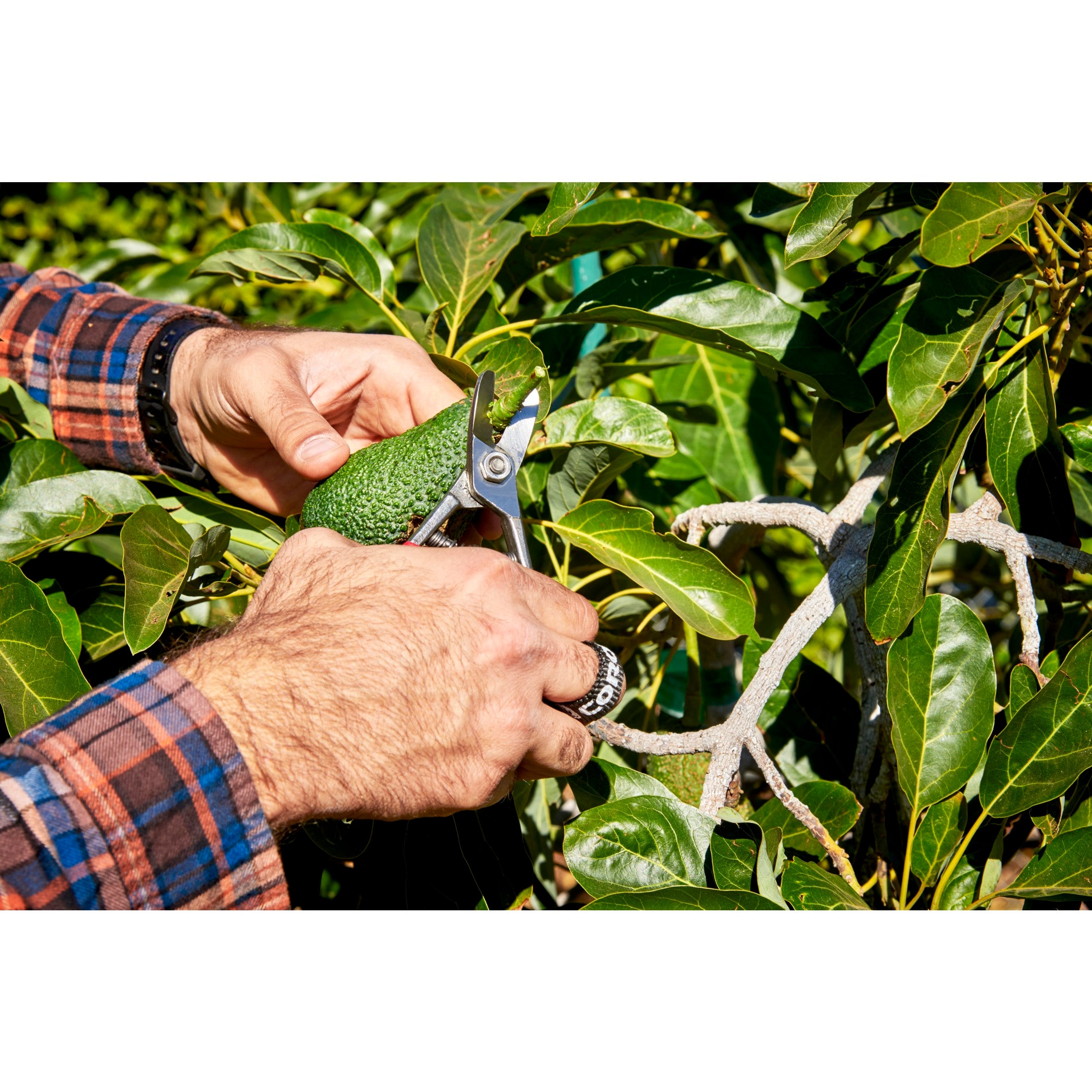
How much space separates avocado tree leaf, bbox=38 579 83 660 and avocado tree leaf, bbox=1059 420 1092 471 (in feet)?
3.72

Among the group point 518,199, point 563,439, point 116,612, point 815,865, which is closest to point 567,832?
point 815,865

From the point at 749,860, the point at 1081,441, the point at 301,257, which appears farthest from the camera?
the point at 301,257

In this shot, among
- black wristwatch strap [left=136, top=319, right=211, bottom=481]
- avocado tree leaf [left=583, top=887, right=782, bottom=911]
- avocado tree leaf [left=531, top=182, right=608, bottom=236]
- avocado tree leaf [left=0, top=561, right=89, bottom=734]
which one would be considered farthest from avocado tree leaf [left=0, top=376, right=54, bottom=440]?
avocado tree leaf [left=583, top=887, right=782, bottom=911]

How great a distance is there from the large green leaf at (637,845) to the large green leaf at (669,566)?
197 millimetres

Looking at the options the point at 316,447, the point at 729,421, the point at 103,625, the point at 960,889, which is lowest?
the point at 960,889

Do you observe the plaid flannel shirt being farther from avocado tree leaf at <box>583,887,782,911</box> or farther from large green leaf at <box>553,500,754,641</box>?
large green leaf at <box>553,500,754,641</box>

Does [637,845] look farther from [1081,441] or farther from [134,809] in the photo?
[1081,441]

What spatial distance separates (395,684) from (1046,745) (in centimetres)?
65

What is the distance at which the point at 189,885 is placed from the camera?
857 millimetres

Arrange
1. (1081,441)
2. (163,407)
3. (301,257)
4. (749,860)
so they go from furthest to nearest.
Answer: (163,407) < (301,257) < (1081,441) < (749,860)

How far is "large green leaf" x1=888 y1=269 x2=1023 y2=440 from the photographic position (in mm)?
877

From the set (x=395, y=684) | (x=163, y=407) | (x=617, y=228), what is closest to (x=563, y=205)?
(x=617, y=228)

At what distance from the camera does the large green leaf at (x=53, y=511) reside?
111 centimetres

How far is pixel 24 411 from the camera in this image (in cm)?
136
